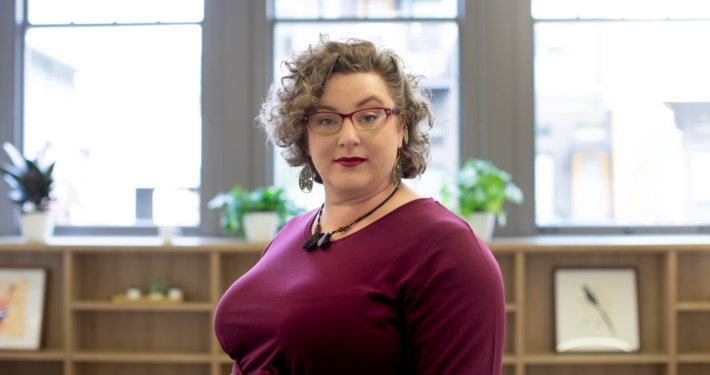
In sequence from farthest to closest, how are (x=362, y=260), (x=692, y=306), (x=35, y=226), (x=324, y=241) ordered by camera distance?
(x=35, y=226) → (x=692, y=306) → (x=324, y=241) → (x=362, y=260)

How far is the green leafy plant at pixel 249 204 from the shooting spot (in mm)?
3395

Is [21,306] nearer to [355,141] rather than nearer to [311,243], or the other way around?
[311,243]

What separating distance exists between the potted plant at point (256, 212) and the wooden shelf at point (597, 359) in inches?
56.7

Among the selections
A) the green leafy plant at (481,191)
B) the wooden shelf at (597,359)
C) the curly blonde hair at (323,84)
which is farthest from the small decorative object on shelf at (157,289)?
the curly blonde hair at (323,84)

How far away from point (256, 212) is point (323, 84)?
83.1 inches

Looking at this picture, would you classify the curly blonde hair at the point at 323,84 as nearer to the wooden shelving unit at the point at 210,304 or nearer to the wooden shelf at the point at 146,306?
the wooden shelving unit at the point at 210,304

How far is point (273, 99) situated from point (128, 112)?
2.72 meters

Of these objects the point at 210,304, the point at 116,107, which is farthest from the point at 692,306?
the point at 116,107

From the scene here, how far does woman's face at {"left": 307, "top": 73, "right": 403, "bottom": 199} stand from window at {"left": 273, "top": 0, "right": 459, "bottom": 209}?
98.4 inches

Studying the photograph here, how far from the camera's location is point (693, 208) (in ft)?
12.4

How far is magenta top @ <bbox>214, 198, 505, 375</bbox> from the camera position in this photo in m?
1.13

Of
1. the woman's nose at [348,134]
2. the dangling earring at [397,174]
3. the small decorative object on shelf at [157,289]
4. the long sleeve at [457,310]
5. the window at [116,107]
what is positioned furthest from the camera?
the window at [116,107]

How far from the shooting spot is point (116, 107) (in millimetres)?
3963

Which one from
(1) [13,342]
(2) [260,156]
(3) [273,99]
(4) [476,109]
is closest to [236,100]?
(2) [260,156]
